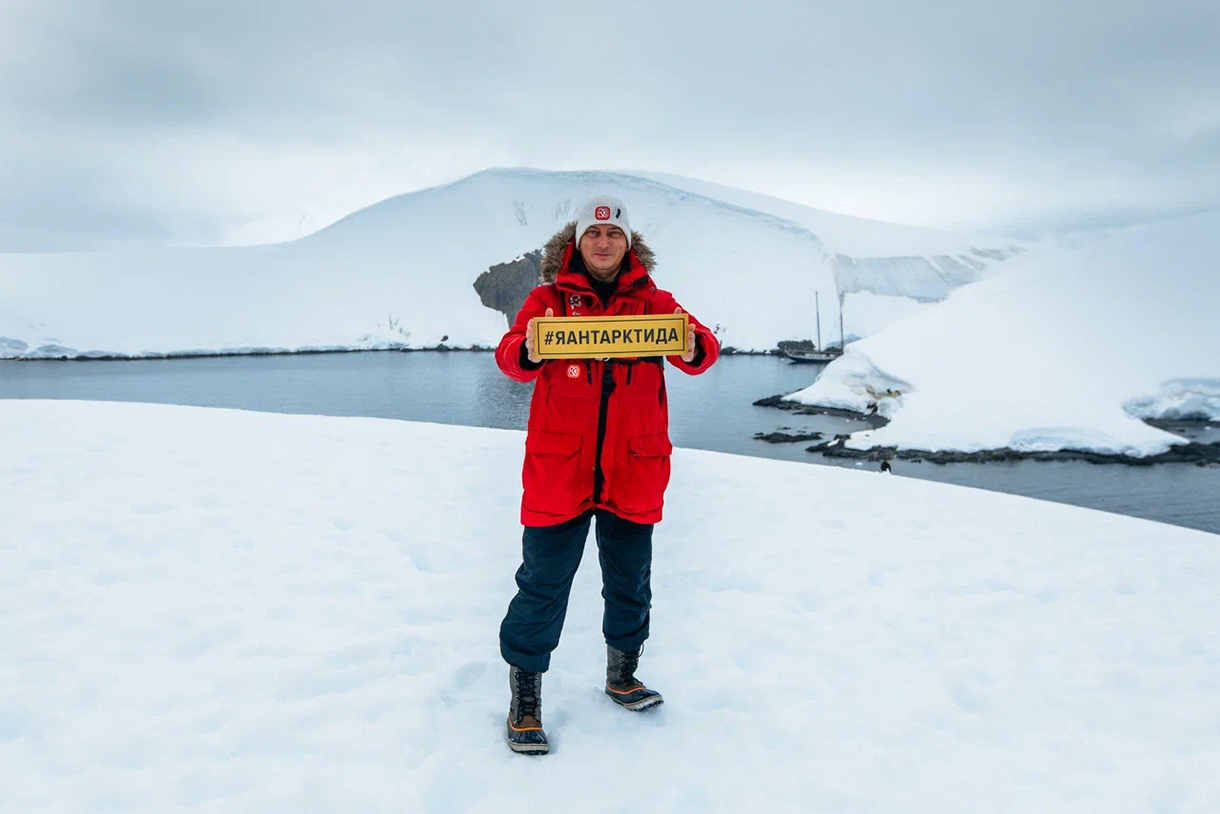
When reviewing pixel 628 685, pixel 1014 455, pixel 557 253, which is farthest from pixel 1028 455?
pixel 557 253

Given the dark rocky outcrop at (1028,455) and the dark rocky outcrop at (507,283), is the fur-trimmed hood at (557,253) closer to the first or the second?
the dark rocky outcrop at (1028,455)

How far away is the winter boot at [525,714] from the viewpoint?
2.26 m

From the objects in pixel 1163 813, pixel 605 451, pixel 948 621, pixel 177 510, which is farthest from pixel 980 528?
pixel 177 510

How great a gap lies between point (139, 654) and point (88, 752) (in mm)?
615

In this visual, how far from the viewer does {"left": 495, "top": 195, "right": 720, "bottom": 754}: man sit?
222cm

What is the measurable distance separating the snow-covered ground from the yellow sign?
1.32 meters

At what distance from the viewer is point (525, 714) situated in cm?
231

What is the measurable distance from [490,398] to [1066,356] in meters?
25.8

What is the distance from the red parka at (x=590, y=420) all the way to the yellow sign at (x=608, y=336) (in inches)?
3.4

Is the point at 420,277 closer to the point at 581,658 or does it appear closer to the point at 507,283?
the point at 507,283

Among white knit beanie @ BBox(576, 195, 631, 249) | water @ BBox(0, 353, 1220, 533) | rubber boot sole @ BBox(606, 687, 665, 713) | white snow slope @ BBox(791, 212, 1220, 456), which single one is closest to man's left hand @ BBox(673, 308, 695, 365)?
white knit beanie @ BBox(576, 195, 631, 249)

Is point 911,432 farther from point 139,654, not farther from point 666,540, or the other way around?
point 139,654

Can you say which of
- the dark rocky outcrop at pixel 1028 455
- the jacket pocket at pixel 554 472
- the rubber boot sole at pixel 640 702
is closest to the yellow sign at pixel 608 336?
the jacket pocket at pixel 554 472

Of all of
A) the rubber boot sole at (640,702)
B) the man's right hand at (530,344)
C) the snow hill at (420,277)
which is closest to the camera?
the man's right hand at (530,344)
